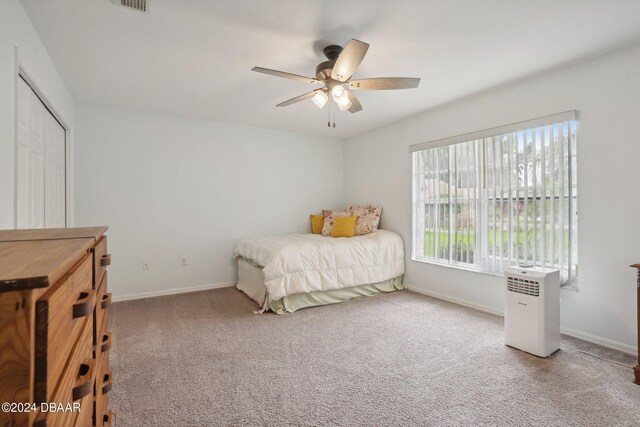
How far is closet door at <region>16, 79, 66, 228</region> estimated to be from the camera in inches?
80.8

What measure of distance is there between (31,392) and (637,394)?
2.90 metres

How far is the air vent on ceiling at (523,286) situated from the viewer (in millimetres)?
2432

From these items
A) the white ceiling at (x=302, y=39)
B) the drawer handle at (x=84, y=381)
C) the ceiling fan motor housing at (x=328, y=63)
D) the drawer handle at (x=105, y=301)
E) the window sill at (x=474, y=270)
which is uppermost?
the white ceiling at (x=302, y=39)

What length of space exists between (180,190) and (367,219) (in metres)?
2.67

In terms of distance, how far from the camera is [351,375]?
7.13ft

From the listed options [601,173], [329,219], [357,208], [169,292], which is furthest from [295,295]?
[601,173]

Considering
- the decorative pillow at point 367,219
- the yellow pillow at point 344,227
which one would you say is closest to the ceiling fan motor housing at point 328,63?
the yellow pillow at point 344,227

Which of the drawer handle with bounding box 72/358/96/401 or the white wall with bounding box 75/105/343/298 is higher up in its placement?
the white wall with bounding box 75/105/343/298

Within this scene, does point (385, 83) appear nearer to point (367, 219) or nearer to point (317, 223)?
point (367, 219)

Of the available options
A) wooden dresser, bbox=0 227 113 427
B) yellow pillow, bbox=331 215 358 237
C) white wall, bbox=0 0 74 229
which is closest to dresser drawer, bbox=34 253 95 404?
wooden dresser, bbox=0 227 113 427

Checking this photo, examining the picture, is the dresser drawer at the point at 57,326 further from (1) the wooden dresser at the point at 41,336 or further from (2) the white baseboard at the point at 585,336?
(2) the white baseboard at the point at 585,336

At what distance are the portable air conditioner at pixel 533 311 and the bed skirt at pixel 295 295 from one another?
1.77m

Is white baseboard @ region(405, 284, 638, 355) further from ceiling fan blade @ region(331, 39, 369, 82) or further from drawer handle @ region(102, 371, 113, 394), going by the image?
drawer handle @ region(102, 371, 113, 394)

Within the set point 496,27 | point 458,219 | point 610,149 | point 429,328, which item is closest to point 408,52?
point 496,27
